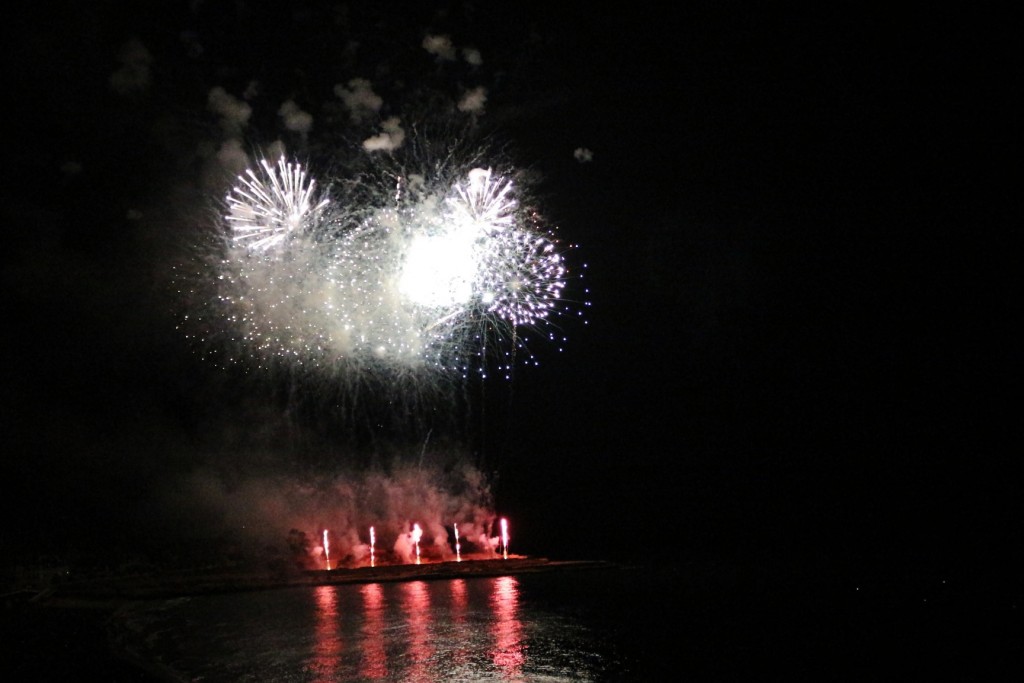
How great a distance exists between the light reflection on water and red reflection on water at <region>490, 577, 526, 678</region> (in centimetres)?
3

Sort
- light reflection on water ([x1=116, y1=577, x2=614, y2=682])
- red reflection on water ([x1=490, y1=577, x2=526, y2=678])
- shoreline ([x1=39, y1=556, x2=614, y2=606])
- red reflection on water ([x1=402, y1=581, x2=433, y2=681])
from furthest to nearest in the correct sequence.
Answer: shoreline ([x1=39, y1=556, x2=614, y2=606]) → red reflection on water ([x1=490, y1=577, x2=526, y2=678]) → light reflection on water ([x1=116, y1=577, x2=614, y2=682]) → red reflection on water ([x1=402, y1=581, x2=433, y2=681])

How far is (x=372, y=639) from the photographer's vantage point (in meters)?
18.7

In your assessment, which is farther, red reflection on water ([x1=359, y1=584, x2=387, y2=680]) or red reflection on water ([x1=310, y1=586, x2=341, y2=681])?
red reflection on water ([x1=310, y1=586, x2=341, y2=681])

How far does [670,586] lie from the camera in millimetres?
31703

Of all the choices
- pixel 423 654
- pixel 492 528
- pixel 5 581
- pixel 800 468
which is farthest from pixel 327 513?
pixel 800 468

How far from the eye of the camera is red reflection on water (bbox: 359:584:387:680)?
14.5 m

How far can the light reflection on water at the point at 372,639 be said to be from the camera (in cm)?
1450

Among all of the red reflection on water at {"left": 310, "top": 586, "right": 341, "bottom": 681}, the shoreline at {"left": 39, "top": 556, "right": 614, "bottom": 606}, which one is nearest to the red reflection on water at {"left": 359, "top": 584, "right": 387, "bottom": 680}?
the red reflection on water at {"left": 310, "top": 586, "right": 341, "bottom": 681}

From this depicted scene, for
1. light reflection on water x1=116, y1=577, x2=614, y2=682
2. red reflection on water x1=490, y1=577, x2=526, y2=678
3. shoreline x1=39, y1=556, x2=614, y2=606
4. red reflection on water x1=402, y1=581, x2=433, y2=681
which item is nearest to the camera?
red reflection on water x1=402, y1=581, x2=433, y2=681

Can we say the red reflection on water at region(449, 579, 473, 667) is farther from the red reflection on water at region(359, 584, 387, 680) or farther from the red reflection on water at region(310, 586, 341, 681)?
the red reflection on water at region(310, 586, 341, 681)

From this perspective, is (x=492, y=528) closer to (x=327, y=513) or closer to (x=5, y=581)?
(x=327, y=513)

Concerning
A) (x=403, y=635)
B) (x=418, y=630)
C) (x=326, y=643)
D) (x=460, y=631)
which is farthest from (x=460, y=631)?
(x=326, y=643)

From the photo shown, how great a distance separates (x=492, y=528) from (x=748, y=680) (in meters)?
44.5

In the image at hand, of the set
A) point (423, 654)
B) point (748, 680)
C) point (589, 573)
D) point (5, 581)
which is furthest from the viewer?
point (589, 573)
